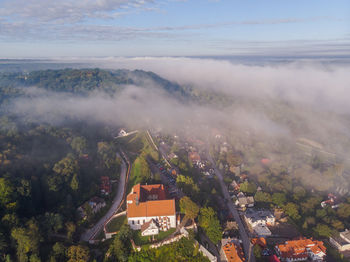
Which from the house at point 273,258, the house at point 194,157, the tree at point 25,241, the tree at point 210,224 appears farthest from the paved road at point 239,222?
the tree at point 25,241

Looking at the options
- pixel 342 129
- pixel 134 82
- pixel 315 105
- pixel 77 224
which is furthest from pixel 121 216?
pixel 134 82

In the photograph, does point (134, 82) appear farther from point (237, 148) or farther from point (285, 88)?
point (237, 148)

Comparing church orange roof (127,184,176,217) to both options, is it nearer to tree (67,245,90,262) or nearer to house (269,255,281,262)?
tree (67,245,90,262)

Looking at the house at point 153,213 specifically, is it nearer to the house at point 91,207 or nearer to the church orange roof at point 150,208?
the church orange roof at point 150,208

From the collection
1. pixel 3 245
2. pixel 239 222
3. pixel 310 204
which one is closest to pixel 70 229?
pixel 3 245

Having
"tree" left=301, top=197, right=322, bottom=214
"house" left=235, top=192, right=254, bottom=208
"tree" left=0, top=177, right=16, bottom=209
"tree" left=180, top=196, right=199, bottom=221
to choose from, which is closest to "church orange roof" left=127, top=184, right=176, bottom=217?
"tree" left=180, top=196, right=199, bottom=221

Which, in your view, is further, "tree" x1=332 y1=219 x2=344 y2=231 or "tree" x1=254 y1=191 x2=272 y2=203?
"tree" x1=254 y1=191 x2=272 y2=203
